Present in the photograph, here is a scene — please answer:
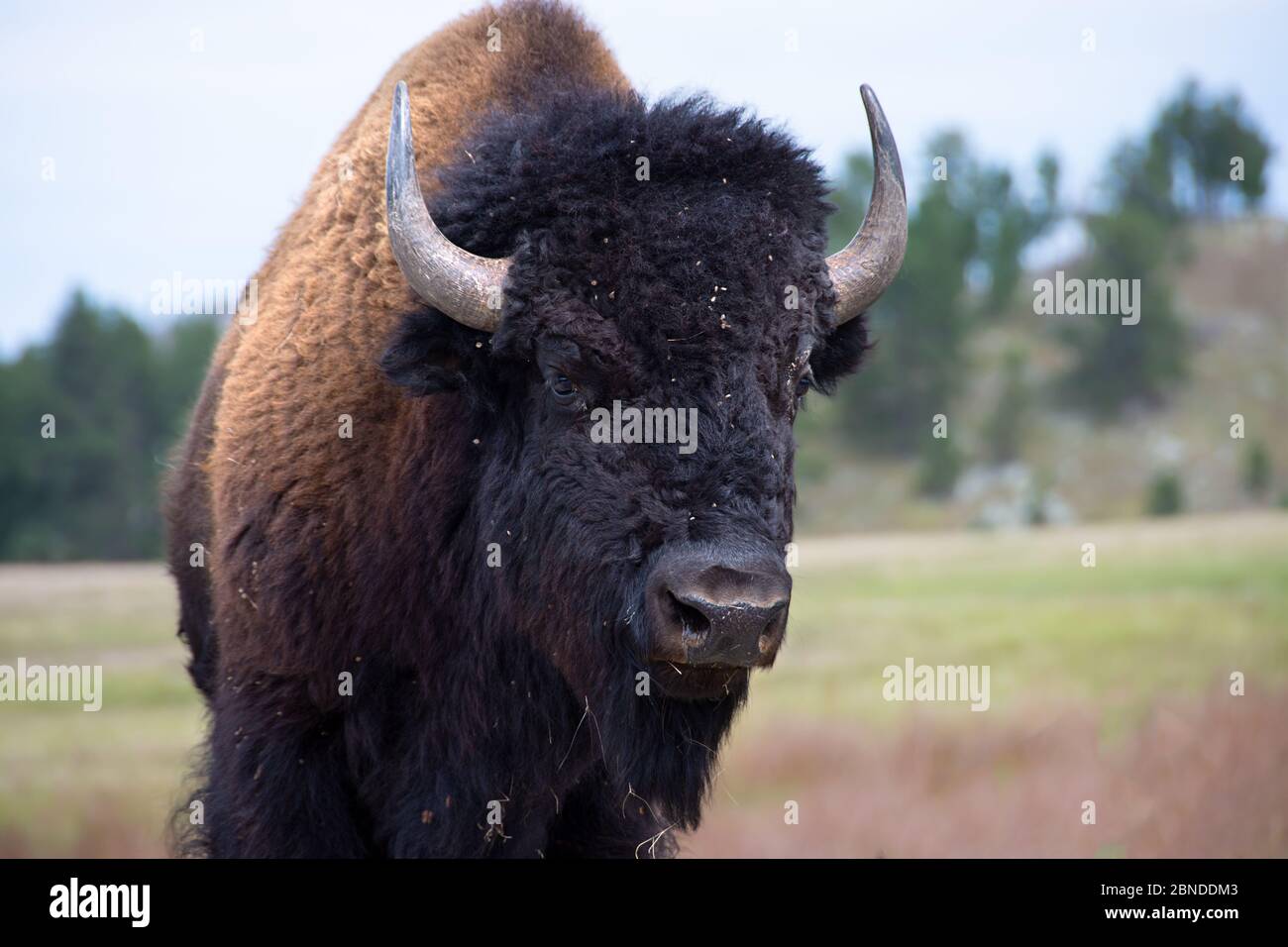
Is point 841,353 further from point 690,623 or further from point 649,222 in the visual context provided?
point 690,623

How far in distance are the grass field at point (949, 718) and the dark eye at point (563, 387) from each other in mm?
1774

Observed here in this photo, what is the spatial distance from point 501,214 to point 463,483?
1.11 meters

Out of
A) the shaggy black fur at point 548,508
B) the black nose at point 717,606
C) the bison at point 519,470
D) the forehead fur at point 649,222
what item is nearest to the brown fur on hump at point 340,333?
the bison at point 519,470

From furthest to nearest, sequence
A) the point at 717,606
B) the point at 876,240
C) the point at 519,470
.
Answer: the point at 876,240
the point at 519,470
the point at 717,606

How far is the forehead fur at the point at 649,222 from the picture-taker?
4.93 m

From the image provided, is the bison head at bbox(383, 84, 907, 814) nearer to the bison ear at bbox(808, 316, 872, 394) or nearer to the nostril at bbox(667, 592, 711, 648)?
the nostril at bbox(667, 592, 711, 648)

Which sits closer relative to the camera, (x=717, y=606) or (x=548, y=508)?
(x=717, y=606)

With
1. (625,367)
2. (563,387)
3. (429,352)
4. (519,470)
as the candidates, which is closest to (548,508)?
(519,470)

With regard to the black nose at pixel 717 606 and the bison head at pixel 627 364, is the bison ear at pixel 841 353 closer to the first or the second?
the bison head at pixel 627 364

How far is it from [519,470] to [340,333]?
1.29 metres

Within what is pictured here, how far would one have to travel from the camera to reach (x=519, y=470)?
5.32m

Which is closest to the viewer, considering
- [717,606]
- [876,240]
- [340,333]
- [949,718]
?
[717,606]

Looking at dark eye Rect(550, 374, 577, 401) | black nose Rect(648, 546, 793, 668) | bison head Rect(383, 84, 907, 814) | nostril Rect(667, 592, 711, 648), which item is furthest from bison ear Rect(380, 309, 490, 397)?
nostril Rect(667, 592, 711, 648)
